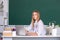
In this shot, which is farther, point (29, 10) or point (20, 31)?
point (29, 10)

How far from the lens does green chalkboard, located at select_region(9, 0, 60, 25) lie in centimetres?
502

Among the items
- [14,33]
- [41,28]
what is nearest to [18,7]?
[41,28]

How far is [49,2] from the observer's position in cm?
509

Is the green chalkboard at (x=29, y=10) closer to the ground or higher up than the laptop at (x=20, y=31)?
higher up

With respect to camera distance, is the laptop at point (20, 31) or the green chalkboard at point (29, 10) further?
the green chalkboard at point (29, 10)

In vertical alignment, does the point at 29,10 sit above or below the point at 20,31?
above

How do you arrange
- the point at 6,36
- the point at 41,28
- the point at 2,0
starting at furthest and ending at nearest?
the point at 2,0 → the point at 41,28 → the point at 6,36

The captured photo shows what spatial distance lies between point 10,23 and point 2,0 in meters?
0.67

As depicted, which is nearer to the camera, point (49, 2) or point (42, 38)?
point (42, 38)

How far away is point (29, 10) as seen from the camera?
5.07 meters

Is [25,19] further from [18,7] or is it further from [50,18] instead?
[50,18]

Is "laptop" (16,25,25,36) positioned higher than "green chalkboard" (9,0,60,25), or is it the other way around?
"green chalkboard" (9,0,60,25)

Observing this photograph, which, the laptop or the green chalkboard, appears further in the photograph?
the green chalkboard

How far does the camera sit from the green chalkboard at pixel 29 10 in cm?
502
